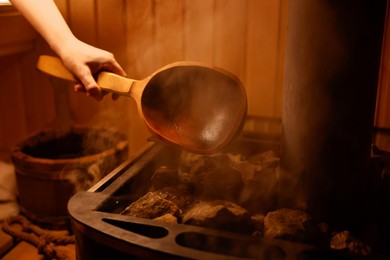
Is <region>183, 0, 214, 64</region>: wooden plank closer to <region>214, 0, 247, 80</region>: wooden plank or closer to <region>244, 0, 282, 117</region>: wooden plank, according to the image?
<region>214, 0, 247, 80</region>: wooden plank

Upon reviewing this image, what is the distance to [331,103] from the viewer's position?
3.46ft

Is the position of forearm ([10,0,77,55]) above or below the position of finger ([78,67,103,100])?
above

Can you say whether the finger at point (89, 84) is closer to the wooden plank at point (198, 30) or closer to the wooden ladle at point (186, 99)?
the wooden ladle at point (186, 99)

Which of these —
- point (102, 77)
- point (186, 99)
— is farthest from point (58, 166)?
point (186, 99)

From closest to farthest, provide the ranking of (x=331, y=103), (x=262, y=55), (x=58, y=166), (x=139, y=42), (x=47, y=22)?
(x=331, y=103) → (x=47, y=22) → (x=58, y=166) → (x=262, y=55) → (x=139, y=42)

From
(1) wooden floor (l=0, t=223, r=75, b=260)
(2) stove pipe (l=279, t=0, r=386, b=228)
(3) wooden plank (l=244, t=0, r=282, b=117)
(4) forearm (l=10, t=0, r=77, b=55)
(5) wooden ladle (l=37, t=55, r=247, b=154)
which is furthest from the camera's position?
(3) wooden plank (l=244, t=0, r=282, b=117)

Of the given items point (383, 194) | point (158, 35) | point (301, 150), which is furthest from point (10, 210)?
point (383, 194)

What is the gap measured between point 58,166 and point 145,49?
76 cm

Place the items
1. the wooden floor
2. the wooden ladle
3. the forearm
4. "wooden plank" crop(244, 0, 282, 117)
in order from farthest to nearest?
"wooden plank" crop(244, 0, 282, 117) < the wooden floor < the forearm < the wooden ladle

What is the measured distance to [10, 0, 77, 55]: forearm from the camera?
4.58 feet

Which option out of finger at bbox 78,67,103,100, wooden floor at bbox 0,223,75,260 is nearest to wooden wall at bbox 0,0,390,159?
wooden floor at bbox 0,223,75,260

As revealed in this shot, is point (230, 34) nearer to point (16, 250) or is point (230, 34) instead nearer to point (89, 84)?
point (89, 84)

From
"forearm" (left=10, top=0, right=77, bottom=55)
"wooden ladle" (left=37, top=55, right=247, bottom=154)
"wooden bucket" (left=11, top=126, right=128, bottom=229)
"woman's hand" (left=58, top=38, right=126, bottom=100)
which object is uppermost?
"forearm" (left=10, top=0, right=77, bottom=55)

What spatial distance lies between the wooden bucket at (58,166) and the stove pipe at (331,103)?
0.91 metres
